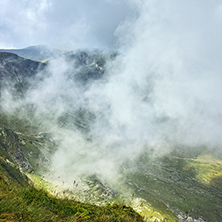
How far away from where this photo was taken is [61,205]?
10711 millimetres

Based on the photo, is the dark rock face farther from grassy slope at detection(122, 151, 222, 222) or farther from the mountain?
grassy slope at detection(122, 151, 222, 222)

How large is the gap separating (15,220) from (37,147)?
114 m

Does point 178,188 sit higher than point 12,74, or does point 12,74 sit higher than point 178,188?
point 12,74

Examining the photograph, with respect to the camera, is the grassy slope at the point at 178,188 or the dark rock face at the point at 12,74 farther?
the dark rock face at the point at 12,74

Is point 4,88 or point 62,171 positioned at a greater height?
point 4,88

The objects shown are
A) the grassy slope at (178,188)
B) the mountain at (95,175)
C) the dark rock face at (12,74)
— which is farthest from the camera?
the dark rock face at (12,74)

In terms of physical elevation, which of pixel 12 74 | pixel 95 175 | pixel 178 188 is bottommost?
pixel 95 175

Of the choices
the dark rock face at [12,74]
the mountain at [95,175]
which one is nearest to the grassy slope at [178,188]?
the mountain at [95,175]

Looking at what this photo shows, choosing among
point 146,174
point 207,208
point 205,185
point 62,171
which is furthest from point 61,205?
point 205,185

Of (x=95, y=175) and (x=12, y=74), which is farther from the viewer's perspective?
(x=12, y=74)

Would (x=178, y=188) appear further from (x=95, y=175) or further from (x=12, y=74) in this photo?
(x=12, y=74)

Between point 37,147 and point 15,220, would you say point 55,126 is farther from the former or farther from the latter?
point 15,220

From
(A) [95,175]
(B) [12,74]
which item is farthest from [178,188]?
(B) [12,74]

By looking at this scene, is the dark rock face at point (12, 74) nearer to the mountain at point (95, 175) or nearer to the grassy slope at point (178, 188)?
the mountain at point (95, 175)
